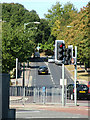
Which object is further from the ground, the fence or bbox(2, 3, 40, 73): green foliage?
bbox(2, 3, 40, 73): green foliage

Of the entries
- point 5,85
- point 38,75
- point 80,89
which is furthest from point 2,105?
point 38,75

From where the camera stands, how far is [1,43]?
3897 centimetres

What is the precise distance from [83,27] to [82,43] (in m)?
3.33

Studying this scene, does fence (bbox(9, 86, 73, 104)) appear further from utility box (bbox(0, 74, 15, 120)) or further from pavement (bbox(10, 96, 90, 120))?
utility box (bbox(0, 74, 15, 120))

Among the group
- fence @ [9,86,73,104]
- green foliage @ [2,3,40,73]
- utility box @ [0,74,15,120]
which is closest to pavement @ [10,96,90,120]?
fence @ [9,86,73,104]

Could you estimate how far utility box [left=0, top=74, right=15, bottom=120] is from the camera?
8729 millimetres

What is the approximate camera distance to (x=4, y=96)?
9.12m

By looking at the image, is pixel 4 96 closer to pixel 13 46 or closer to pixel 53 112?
pixel 53 112

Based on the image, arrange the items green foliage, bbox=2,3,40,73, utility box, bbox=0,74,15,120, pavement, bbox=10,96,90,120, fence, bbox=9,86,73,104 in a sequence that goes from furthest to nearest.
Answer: green foliage, bbox=2,3,40,73 < fence, bbox=9,86,73,104 < pavement, bbox=10,96,90,120 < utility box, bbox=0,74,15,120

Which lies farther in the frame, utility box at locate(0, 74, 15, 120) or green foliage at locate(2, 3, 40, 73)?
green foliage at locate(2, 3, 40, 73)

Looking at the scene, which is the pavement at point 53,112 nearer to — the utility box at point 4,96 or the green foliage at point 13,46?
the utility box at point 4,96

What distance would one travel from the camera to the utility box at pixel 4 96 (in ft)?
28.6

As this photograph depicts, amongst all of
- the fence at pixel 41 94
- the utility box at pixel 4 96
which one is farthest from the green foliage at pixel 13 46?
the utility box at pixel 4 96

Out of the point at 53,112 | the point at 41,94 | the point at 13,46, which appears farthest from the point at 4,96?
the point at 13,46
